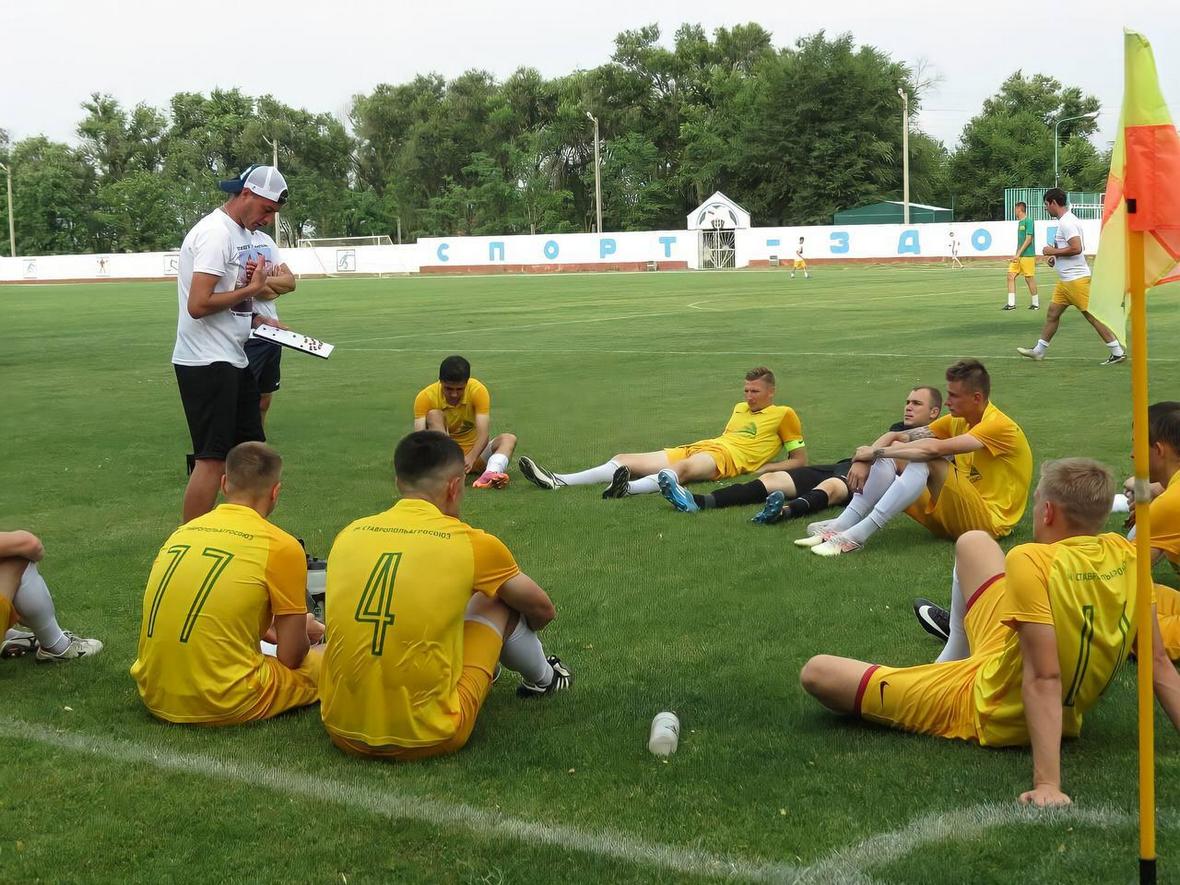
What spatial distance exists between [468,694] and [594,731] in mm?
513

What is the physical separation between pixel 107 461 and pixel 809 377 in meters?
8.29

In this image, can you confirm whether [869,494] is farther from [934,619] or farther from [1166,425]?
[1166,425]

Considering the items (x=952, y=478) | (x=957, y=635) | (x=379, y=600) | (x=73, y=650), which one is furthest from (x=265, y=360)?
(x=957, y=635)

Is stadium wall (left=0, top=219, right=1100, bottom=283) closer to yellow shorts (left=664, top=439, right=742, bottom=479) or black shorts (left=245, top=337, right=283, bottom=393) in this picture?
yellow shorts (left=664, top=439, right=742, bottom=479)

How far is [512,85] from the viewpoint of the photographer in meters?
106

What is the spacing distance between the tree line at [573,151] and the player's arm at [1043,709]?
79.2 metres

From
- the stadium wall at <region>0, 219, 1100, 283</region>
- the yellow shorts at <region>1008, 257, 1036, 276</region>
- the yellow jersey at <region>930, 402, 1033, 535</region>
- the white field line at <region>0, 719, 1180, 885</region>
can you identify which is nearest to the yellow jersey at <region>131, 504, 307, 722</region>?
the white field line at <region>0, 719, 1180, 885</region>

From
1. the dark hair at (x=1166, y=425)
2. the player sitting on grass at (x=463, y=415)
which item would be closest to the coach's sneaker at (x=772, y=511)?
the player sitting on grass at (x=463, y=415)

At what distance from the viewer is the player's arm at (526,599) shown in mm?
4534

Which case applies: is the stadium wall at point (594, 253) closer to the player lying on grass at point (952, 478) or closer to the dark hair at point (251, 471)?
the player lying on grass at point (952, 478)

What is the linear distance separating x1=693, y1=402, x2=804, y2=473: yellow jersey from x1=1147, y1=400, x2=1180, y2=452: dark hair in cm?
419

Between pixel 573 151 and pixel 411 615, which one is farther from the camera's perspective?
pixel 573 151

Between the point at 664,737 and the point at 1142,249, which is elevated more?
the point at 1142,249

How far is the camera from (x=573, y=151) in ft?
328
